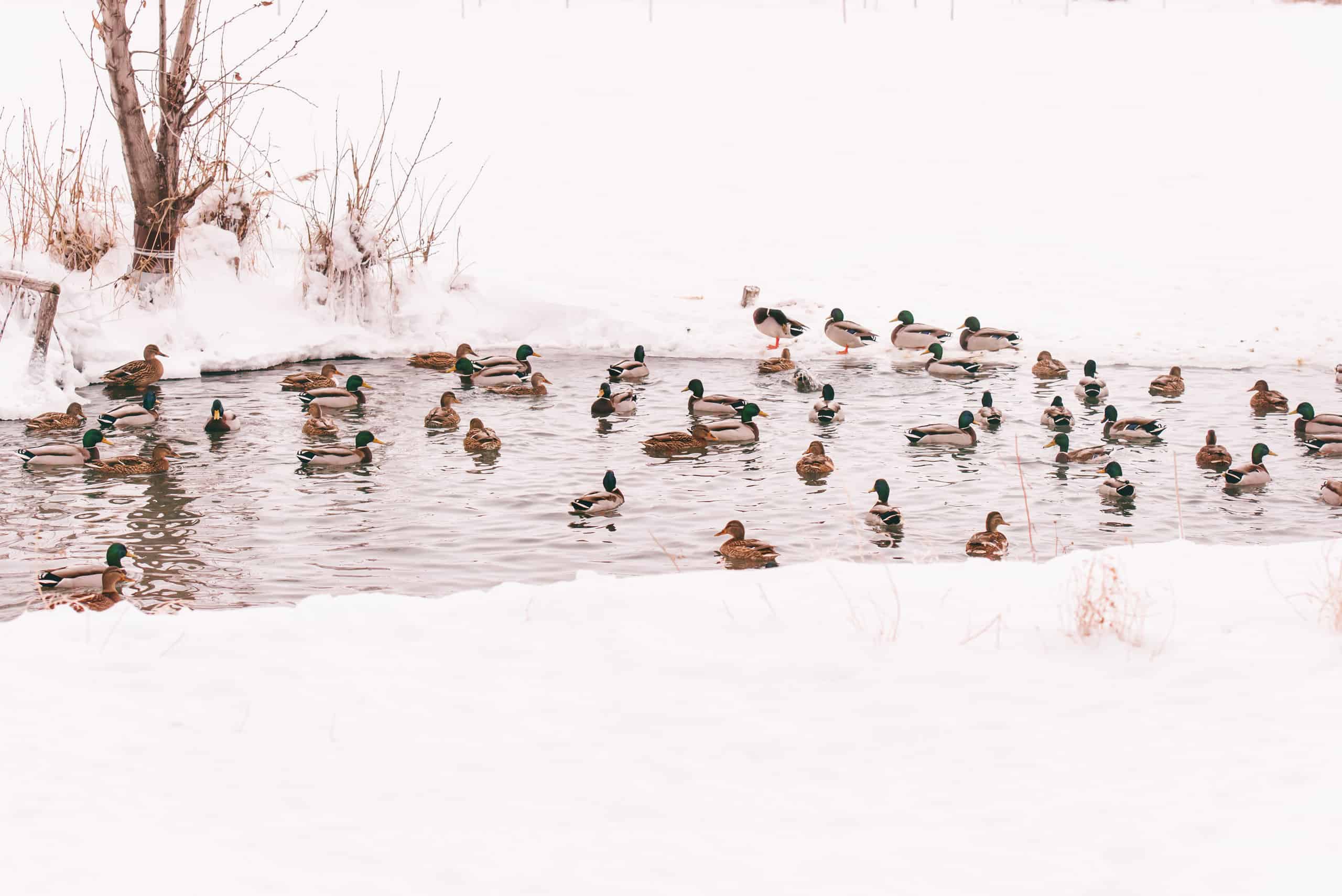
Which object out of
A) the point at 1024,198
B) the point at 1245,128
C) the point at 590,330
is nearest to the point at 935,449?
the point at 590,330

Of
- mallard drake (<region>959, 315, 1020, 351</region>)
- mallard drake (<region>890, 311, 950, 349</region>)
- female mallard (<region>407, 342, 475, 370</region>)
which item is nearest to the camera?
female mallard (<region>407, 342, 475, 370</region>)

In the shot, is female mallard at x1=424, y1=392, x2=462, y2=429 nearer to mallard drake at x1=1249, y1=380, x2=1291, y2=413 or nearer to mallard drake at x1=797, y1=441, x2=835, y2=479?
mallard drake at x1=797, y1=441, x2=835, y2=479

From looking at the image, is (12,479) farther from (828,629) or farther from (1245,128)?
(1245,128)

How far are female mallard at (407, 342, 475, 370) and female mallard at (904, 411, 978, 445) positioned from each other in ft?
23.8

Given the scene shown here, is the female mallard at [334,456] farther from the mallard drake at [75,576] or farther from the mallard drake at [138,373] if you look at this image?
the mallard drake at [138,373]

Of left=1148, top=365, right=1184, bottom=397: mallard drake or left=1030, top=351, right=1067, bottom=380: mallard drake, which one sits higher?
left=1030, top=351, right=1067, bottom=380: mallard drake

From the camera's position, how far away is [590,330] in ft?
72.1

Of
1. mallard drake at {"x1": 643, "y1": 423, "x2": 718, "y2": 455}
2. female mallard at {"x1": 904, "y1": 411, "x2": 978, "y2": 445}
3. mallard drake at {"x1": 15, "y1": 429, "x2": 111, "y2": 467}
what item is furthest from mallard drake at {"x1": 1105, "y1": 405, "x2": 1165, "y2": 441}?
mallard drake at {"x1": 15, "y1": 429, "x2": 111, "y2": 467}

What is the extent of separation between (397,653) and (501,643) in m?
0.54

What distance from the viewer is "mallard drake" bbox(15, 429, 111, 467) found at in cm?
1454

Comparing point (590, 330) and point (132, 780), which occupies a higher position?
point (590, 330)

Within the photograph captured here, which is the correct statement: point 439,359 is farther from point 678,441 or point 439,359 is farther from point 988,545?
point 988,545

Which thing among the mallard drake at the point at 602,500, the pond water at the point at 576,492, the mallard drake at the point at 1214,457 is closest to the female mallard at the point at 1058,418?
the pond water at the point at 576,492

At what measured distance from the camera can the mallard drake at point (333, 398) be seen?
17.4m
